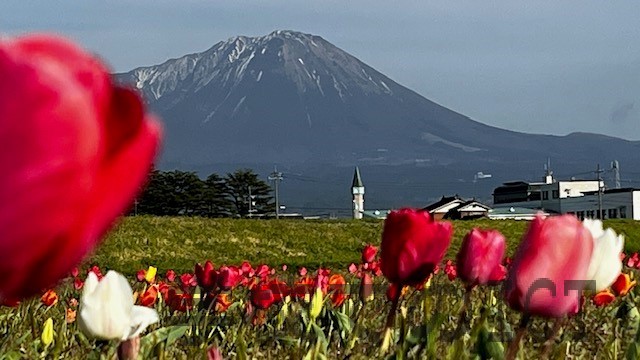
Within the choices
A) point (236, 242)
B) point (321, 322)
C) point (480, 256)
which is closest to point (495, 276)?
point (480, 256)

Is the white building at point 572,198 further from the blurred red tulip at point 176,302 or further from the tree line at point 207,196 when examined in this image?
the blurred red tulip at point 176,302

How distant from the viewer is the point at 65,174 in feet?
1.60

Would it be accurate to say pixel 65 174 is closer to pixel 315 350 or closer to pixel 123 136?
pixel 123 136

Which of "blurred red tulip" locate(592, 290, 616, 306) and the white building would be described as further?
the white building

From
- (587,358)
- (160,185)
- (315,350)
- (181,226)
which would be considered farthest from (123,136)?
(160,185)

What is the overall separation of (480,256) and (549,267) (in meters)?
0.70

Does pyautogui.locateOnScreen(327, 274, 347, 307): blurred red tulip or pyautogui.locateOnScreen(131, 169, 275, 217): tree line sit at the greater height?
pyautogui.locateOnScreen(131, 169, 275, 217): tree line

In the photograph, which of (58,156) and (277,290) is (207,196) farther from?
(58,156)

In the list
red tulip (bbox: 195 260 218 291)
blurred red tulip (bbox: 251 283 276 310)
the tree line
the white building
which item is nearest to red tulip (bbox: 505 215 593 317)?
blurred red tulip (bbox: 251 283 276 310)

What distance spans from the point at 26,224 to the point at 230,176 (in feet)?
346

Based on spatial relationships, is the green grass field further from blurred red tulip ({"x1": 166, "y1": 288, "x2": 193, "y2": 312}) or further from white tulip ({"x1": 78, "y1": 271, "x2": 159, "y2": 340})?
white tulip ({"x1": 78, "y1": 271, "x2": 159, "y2": 340})

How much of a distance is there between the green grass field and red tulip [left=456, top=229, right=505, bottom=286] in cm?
1546

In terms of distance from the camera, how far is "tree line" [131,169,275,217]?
9831cm

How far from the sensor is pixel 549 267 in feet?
4.45
